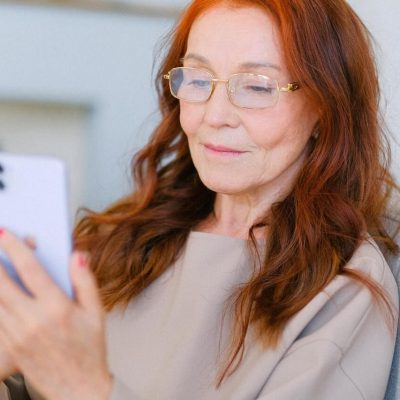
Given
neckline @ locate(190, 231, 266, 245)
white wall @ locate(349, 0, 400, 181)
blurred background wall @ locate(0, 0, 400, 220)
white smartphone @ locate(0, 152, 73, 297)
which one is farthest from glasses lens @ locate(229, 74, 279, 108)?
blurred background wall @ locate(0, 0, 400, 220)

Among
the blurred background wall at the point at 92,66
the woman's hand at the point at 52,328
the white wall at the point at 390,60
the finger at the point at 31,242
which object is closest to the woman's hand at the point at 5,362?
the woman's hand at the point at 52,328

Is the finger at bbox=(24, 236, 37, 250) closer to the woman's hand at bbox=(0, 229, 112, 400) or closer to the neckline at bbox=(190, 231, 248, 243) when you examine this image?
the woman's hand at bbox=(0, 229, 112, 400)

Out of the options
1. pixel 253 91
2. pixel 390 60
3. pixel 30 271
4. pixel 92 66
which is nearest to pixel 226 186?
pixel 253 91

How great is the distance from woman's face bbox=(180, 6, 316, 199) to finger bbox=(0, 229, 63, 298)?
23.7 inches

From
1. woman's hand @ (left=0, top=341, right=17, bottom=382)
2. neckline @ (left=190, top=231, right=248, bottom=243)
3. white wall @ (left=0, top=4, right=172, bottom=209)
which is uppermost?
woman's hand @ (left=0, top=341, right=17, bottom=382)

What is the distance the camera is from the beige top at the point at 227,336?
4.49 feet

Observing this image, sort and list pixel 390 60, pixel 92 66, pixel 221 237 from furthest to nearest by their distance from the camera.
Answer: pixel 92 66, pixel 390 60, pixel 221 237

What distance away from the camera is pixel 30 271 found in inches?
40.4

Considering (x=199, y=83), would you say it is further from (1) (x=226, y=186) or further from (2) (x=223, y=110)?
(1) (x=226, y=186)

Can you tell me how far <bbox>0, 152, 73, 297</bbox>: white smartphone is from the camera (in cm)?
107

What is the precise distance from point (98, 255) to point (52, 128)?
146cm

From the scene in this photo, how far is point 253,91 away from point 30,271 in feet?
2.10

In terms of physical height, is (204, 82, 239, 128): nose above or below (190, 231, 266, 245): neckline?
above

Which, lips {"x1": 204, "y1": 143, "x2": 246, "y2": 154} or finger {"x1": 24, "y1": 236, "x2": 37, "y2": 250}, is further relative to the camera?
lips {"x1": 204, "y1": 143, "x2": 246, "y2": 154}
